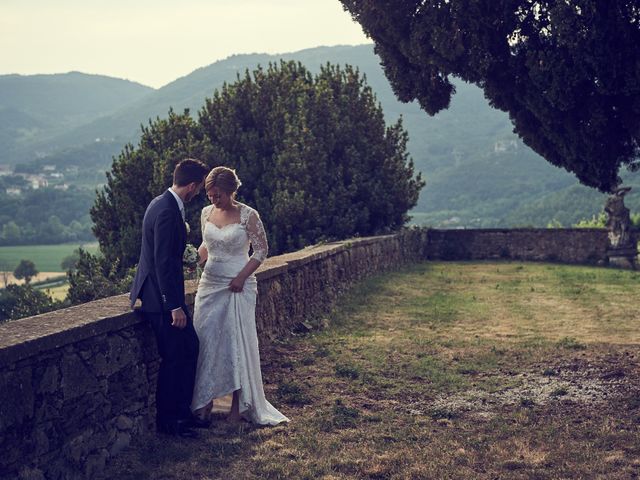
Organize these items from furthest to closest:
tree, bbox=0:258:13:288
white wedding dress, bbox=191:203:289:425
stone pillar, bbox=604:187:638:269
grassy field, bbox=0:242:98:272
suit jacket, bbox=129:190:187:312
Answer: grassy field, bbox=0:242:98:272 → tree, bbox=0:258:13:288 → stone pillar, bbox=604:187:638:269 → white wedding dress, bbox=191:203:289:425 → suit jacket, bbox=129:190:187:312

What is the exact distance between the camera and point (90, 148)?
192500 millimetres

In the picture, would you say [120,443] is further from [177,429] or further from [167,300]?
[167,300]

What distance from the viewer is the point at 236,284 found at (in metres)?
6.23

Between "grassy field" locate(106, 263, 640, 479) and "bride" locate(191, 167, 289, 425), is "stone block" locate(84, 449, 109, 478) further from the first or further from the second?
"bride" locate(191, 167, 289, 425)

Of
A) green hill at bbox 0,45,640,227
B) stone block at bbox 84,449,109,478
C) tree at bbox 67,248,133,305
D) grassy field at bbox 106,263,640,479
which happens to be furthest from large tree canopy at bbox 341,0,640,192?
green hill at bbox 0,45,640,227

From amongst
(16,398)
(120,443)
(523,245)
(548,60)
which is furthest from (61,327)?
(523,245)

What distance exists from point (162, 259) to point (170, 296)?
27cm

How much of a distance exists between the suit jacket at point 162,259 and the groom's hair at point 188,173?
142 mm

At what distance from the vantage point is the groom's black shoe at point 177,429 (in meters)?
5.83

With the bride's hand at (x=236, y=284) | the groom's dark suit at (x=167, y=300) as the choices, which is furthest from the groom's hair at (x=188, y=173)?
the bride's hand at (x=236, y=284)

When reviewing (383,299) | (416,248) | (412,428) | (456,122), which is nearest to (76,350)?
(412,428)

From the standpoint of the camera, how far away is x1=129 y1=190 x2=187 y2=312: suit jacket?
5.66m

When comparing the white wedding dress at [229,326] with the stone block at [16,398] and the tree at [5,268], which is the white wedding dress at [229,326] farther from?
the tree at [5,268]

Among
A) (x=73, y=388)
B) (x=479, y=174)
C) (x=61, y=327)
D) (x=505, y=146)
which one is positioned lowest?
(x=73, y=388)
